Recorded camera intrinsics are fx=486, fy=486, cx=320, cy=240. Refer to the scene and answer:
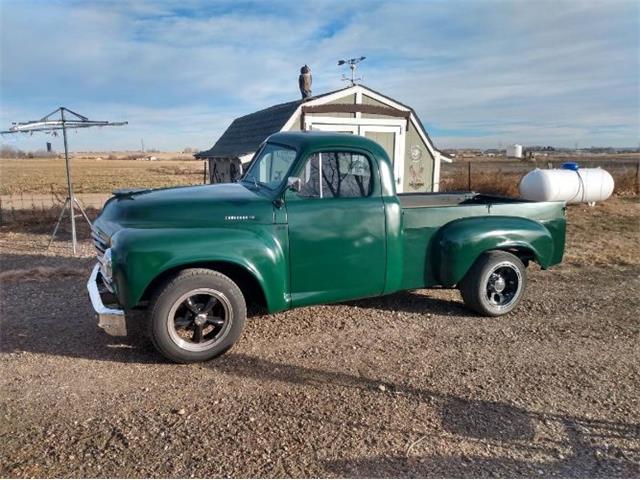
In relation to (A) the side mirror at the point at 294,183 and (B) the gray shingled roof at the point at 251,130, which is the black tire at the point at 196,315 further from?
(B) the gray shingled roof at the point at 251,130

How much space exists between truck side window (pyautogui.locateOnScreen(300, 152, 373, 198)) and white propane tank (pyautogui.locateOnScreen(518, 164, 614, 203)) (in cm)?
1179

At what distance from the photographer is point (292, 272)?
438 centimetres

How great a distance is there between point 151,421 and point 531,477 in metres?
2.35

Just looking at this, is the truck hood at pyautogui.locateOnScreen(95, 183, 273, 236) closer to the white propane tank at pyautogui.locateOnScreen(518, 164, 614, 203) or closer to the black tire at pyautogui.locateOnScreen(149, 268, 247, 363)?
the black tire at pyautogui.locateOnScreen(149, 268, 247, 363)

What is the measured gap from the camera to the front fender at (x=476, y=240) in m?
5.03

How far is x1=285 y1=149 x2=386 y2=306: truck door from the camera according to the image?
440cm

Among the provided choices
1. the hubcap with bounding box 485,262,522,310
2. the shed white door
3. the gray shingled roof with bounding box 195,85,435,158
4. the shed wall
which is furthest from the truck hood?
the shed wall

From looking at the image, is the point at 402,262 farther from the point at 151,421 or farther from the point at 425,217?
the point at 151,421

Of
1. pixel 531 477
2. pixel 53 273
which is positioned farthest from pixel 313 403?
pixel 53 273

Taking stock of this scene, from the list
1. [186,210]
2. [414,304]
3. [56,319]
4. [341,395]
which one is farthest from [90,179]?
[341,395]

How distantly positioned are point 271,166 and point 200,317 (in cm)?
172

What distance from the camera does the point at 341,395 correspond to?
11.8 feet

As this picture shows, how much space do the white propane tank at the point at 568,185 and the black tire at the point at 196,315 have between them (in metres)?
13.0

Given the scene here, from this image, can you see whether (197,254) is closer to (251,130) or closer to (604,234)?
(251,130)
